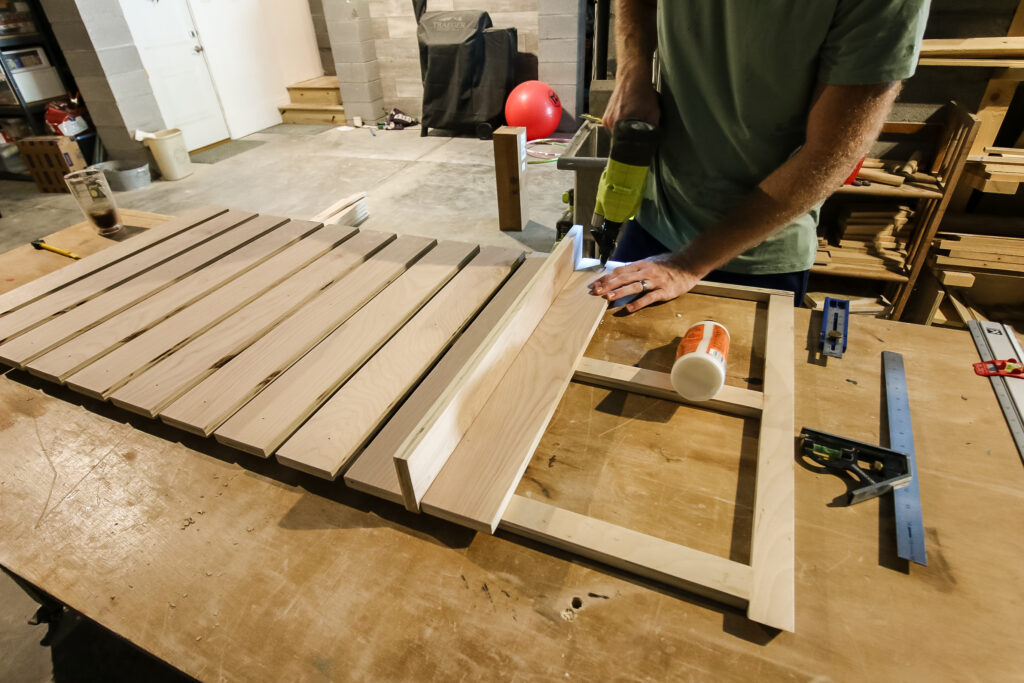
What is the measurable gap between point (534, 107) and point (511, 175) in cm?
239

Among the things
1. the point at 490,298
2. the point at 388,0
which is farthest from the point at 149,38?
the point at 490,298

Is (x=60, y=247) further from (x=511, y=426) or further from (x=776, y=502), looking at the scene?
(x=776, y=502)

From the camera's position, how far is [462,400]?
969 millimetres

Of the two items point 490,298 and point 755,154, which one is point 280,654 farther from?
point 755,154

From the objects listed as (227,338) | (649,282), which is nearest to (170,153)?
(227,338)

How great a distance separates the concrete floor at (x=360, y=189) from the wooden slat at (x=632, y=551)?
137 inches

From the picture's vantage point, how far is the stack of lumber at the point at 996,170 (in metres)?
2.58

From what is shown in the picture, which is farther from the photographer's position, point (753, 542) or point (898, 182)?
point (898, 182)

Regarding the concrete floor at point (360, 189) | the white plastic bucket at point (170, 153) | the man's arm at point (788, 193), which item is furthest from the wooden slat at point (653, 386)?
the white plastic bucket at point (170, 153)

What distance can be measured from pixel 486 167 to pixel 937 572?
18.3ft

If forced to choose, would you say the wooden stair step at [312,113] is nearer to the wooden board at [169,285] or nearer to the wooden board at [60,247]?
the wooden board at [60,247]

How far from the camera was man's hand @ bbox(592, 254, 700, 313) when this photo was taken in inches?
56.2

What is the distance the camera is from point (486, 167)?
5.84 meters

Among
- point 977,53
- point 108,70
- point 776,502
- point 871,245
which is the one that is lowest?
point 871,245
